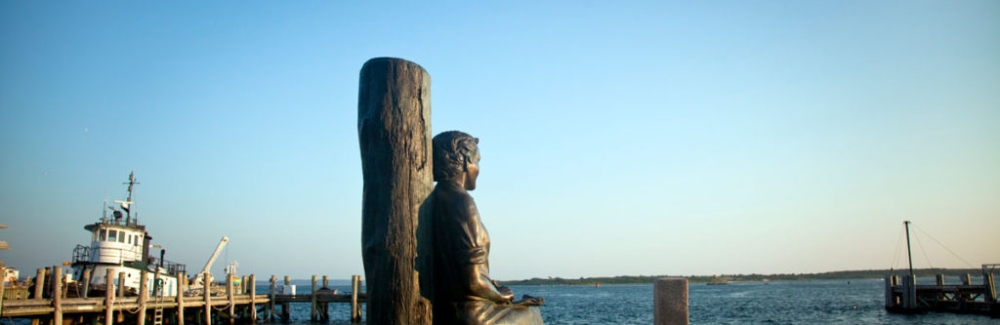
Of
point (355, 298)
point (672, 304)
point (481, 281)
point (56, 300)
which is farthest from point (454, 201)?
point (355, 298)

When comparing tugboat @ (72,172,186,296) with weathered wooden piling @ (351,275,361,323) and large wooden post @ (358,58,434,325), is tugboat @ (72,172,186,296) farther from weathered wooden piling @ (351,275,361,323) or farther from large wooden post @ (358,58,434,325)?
large wooden post @ (358,58,434,325)

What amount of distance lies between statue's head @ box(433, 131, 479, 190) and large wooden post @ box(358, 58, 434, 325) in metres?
0.15

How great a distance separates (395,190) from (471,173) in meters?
0.78

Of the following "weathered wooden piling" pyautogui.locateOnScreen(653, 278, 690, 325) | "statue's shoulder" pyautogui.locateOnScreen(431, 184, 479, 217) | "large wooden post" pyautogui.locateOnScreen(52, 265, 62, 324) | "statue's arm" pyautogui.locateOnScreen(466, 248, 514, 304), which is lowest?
"large wooden post" pyautogui.locateOnScreen(52, 265, 62, 324)

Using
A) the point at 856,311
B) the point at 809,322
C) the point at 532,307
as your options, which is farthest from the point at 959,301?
the point at 532,307

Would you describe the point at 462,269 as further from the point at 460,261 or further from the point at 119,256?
the point at 119,256

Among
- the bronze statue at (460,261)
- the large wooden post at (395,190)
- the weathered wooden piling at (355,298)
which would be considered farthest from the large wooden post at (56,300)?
the bronze statue at (460,261)

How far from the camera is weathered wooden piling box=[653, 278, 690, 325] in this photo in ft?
27.6

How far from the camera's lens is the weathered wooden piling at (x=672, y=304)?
8398 millimetres

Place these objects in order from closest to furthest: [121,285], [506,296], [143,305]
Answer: [506,296] < [143,305] < [121,285]

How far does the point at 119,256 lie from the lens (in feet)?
92.0

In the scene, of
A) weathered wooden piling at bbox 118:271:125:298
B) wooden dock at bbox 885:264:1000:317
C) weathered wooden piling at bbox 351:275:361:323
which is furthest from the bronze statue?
wooden dock at bbox 885:264:1000:317

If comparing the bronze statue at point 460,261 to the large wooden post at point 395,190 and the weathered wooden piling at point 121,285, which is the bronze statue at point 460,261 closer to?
the large wooden post at point 395,190

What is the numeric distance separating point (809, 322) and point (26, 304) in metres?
36.0
